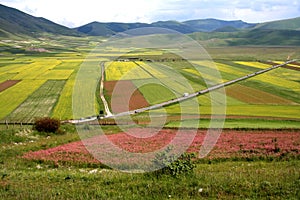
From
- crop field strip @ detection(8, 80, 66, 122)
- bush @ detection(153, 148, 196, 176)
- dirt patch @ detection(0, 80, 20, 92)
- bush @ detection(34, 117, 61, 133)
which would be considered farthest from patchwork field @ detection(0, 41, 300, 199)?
dirt patch @ detection(0, 80, 20, 92)

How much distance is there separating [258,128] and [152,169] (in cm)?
2653

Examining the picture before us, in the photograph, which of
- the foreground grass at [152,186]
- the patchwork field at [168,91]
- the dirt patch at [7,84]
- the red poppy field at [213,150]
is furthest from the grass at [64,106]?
the foreground grass at [152,186]

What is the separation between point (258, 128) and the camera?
127ft

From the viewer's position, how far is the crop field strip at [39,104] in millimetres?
55812

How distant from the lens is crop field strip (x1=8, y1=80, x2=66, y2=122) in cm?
5581

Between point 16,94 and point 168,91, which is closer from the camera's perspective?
point 16,94

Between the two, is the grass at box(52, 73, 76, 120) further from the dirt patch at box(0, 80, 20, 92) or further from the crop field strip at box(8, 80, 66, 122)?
the dirt patch at box(0, 80, 20, 92)

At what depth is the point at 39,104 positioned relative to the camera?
220 feet

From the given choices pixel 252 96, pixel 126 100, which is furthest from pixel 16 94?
pixel 252 96

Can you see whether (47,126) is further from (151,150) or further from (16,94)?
(16,94)

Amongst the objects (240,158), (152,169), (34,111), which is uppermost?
(152,169)

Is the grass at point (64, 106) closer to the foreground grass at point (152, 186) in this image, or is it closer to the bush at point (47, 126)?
the bush at point (47, 126)

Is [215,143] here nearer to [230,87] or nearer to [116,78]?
[230,87]

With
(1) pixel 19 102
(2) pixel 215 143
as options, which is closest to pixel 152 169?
(2) pixel 215 143
